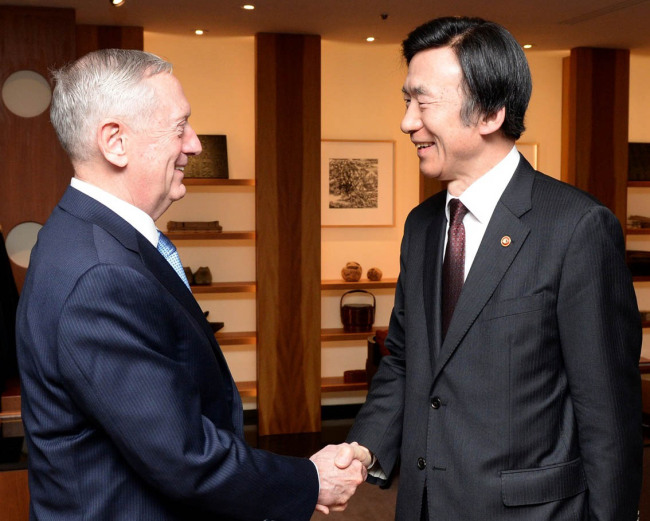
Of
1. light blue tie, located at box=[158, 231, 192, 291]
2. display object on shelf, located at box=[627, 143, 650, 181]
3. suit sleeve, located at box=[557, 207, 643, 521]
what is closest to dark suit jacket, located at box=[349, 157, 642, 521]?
suit sleeve, located at box=[557, 207, 643, 521]

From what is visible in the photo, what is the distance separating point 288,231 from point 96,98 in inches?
176

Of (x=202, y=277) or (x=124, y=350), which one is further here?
(x=202, y=277)

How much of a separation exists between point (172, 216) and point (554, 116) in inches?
145

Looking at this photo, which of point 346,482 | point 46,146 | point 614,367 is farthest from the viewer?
point 46,146

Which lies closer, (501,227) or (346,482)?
(501,227)

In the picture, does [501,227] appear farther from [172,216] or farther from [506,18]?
[172,216]

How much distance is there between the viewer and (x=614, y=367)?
161 centimetres

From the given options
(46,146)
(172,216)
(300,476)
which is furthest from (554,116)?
(300,476)

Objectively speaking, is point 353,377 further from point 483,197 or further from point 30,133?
point 483,197

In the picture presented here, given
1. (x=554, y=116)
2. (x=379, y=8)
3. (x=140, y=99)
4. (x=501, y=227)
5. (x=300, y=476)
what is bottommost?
(x=300, y=476)

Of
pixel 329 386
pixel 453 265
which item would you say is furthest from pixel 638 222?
pixel 453 265

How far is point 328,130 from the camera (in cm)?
652

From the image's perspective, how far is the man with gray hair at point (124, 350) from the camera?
133 cm

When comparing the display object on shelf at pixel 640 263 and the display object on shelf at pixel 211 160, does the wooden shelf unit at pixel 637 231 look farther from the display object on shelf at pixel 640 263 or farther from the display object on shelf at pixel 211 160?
the display object on shelf at pixel 211 160
